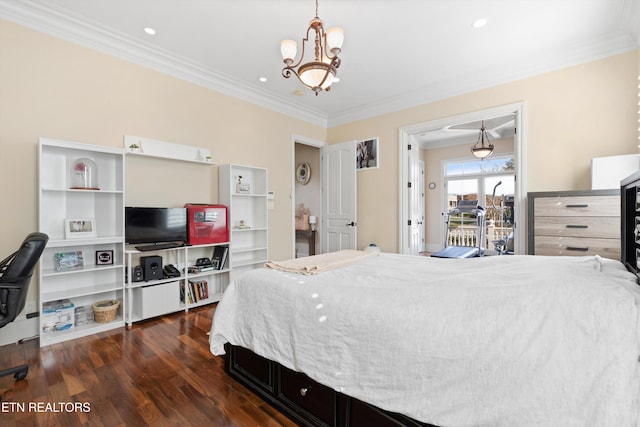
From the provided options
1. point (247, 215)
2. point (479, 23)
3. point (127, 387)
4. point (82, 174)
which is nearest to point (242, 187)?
point (247, 215)

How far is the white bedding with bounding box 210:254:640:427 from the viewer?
0.93 m

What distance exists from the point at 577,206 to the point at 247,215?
12.8 ft

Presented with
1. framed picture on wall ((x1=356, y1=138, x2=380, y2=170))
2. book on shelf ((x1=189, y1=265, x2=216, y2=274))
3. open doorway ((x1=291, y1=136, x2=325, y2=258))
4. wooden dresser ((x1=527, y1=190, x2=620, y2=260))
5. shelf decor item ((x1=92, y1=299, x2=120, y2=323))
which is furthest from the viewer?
open doorway ((x1=291, y1=136, x2=325, y2=258))

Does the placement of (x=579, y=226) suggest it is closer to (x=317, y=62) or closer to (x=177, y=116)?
(x=317, y=62)

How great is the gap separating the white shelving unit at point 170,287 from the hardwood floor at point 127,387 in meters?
0.42

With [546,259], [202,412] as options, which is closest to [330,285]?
[202,412]

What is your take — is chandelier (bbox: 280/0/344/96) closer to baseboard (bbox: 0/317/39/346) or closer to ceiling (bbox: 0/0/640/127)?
ceiling (bbox: 0/0/640/127)

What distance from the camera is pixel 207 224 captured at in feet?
11.9

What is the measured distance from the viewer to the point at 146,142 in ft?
11.0

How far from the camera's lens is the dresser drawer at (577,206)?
2.71 metres

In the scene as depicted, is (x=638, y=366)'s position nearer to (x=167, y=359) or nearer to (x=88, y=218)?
(x=167, y=359)

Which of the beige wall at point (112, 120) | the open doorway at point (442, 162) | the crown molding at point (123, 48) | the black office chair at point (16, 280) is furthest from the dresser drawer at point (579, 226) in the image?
the black office chair at point (16, 280)

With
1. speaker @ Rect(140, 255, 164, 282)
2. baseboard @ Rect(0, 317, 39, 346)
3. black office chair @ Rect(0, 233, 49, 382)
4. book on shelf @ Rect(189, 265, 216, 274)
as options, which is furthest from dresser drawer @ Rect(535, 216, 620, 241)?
baseboard @ Rect(0, 317, 39, 346)

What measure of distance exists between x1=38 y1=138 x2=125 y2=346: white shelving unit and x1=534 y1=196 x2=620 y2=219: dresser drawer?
4.31 m
